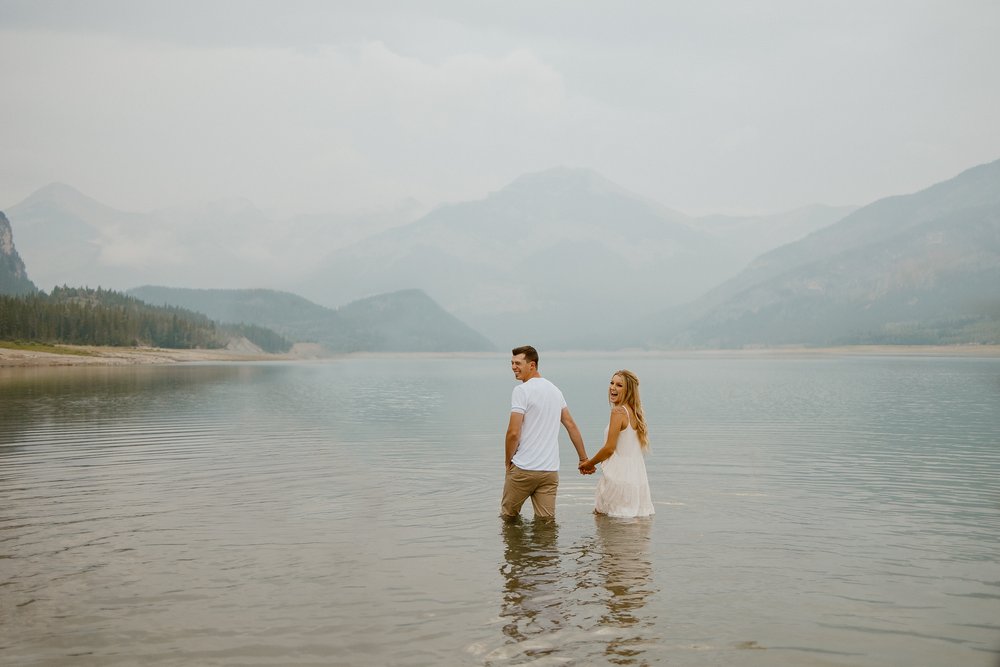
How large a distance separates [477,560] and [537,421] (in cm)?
312

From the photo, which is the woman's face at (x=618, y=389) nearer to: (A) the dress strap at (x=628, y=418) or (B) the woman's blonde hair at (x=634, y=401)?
(B) the woman's blonde hair at (x=634, y=401)

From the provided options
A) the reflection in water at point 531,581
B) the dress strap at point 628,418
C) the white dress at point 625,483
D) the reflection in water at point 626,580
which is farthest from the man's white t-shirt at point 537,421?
the reflection in water at point 626,580

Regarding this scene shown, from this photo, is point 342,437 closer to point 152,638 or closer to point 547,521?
point 547,521

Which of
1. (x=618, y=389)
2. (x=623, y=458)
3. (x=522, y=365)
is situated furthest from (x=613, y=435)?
(x=522, y=365)

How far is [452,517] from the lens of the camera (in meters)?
19.3

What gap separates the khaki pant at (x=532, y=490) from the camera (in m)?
17.3

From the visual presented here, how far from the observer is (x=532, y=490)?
57.6 ft

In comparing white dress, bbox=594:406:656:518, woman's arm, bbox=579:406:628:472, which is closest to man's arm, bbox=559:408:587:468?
woman's arm, bbox=579:406:628:472

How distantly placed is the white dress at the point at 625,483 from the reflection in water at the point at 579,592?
0.64m

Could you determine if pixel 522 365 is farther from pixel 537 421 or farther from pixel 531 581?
pixel 531 581

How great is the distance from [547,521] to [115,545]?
8.60 m

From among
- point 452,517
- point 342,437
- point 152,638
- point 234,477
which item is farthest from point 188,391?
point 152,638

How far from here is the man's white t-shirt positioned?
54.8 ft

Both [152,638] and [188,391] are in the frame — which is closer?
[152,638]
